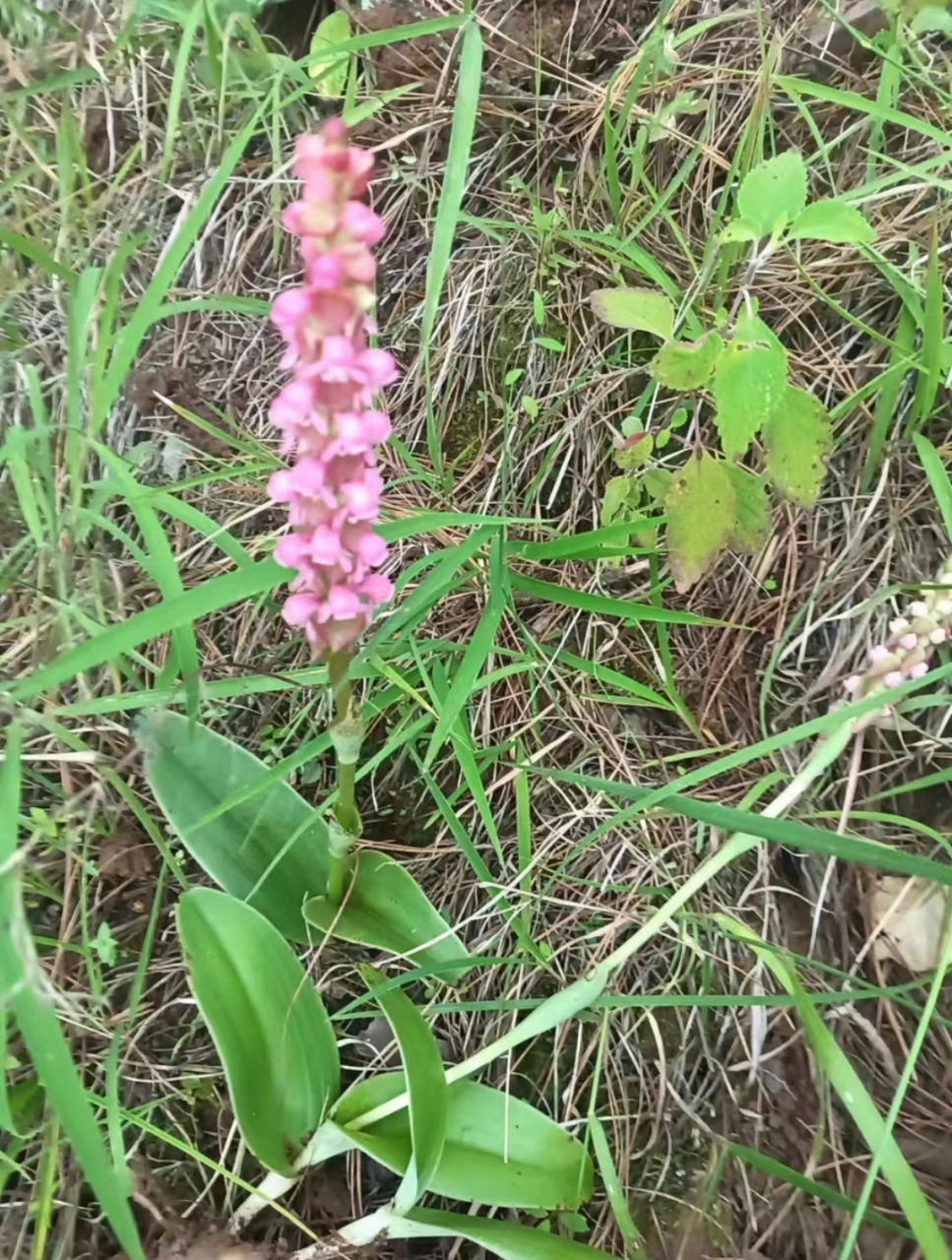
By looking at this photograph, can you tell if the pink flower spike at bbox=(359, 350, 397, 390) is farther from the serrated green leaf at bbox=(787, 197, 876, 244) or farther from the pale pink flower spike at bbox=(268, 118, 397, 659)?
the serrated green leaf at bbox=(787, 197, 876, 244)

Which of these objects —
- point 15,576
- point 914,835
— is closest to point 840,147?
point 914,835

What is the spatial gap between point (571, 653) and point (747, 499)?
0.31m

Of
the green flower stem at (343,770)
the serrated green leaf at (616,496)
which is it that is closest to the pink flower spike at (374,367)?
the green flower stem at (343,770)

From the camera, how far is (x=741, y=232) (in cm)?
116

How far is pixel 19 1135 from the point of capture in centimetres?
102

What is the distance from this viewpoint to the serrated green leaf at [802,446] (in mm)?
1156

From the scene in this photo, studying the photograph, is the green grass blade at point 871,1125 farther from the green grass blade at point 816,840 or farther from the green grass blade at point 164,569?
the green grass blade at point 164,569

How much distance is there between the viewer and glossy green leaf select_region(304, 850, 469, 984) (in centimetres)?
108

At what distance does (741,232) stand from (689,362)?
177mm

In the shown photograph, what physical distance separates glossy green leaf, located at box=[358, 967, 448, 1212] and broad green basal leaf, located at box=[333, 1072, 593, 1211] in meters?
0.05

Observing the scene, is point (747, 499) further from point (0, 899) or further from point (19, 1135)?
point (19, 1135)

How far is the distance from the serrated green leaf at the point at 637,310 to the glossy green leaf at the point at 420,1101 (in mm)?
875

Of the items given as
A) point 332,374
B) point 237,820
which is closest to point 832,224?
point 332,374

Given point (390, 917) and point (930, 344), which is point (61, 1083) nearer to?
point (390, 917)
